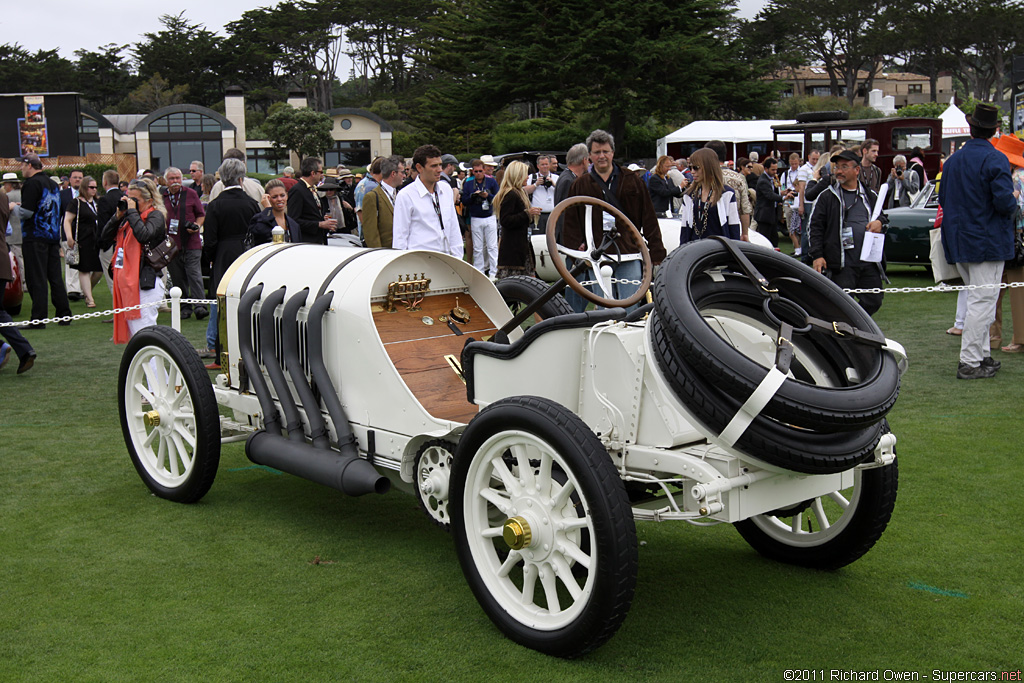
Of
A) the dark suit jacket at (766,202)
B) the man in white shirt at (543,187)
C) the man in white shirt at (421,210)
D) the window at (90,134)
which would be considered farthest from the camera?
the window at (90,134)

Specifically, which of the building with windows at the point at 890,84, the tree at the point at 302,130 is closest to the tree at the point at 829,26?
the building with windows at the point at 890,84

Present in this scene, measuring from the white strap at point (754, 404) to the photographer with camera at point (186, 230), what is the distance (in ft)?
31.2

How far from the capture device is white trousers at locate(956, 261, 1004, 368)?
802cm

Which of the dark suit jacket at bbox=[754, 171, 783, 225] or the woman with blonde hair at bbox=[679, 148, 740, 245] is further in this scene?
the dark suit jacket at bbox=[754, 171, 783, 225]

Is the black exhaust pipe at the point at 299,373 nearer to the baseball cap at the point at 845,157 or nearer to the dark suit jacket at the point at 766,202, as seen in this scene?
the baseball cap at the point at 845,157

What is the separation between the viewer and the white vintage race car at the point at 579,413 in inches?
127

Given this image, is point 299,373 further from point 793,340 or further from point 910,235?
point 910,235

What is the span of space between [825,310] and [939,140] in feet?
81.8

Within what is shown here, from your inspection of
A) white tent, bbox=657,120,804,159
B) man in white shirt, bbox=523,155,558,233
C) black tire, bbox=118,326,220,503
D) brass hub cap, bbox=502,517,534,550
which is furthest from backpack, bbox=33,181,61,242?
white tent, bbox=657,120,804,159

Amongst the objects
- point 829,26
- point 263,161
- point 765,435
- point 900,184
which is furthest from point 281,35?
point 765,435

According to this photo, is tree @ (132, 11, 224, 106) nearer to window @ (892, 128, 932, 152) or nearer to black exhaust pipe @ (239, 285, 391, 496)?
window @ (892, 128, 932, 152)

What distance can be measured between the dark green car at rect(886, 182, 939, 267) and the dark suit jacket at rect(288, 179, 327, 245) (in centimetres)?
914

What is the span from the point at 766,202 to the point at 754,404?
43.7 ft

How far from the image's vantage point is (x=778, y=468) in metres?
3.30
